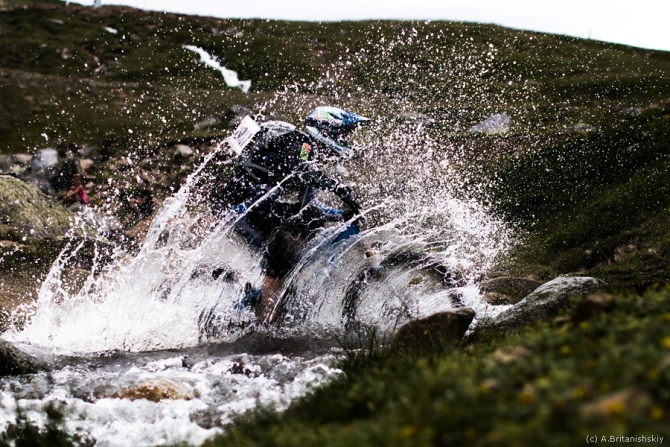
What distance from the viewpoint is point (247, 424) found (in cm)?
548

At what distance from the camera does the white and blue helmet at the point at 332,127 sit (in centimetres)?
1120

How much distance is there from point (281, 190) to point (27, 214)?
424 inches

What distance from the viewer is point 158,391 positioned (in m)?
8.07

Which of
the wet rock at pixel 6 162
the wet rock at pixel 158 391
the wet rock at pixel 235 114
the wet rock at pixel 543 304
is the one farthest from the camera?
the wet rock at pixel 235 114

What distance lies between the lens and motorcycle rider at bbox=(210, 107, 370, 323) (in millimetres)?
11172

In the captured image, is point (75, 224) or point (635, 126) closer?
point (75, 224)

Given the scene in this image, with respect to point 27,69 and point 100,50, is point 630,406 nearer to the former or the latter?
point 27,69

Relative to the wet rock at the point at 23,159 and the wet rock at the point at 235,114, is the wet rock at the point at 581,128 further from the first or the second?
the wet rock at the point at 23,159

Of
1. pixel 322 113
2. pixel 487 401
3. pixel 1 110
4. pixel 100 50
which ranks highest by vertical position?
pixel 100 50

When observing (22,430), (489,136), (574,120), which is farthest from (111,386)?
(574,120)

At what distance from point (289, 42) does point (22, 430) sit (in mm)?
50940

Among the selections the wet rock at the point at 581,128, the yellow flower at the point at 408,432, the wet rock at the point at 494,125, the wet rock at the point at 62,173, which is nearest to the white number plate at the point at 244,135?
the yellow flower at the point at 408,432

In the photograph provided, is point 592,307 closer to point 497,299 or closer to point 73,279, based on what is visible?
point 497,299

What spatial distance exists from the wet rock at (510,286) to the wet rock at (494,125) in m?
19.4
